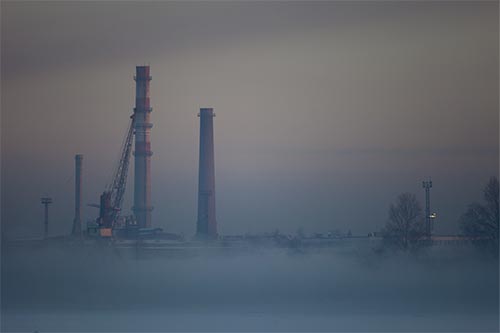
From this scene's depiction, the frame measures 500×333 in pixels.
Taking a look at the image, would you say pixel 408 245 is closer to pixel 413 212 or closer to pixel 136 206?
pixel 413 212

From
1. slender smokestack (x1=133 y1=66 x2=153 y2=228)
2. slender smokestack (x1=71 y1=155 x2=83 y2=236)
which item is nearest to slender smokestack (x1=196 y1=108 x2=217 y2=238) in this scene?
slender smokestack (x1=133 y1=66 x2=153 y2=228)

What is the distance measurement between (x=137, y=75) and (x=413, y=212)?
15535 millimetres

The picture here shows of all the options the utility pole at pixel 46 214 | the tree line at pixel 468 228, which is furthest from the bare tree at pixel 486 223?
the utility pole at pixel 46 214

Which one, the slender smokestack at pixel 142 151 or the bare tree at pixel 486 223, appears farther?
the slender smokestack at pixel 142 151

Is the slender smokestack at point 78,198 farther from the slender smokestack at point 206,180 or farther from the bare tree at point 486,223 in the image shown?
the bare tree at point 486,223

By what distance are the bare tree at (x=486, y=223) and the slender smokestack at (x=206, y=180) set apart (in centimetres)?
1517

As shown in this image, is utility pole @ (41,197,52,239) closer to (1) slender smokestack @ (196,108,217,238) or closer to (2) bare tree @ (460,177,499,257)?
(1) slender smokestack @ (196,108,217,238)

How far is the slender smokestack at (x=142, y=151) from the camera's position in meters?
47.6

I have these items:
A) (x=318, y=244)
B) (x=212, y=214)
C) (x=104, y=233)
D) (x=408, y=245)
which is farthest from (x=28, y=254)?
(x=408, y=245)

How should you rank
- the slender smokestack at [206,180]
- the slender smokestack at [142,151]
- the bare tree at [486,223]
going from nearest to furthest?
the bare tree at [486,223], the slender smokestack at [206,180], the slender smokestack at [142,151]

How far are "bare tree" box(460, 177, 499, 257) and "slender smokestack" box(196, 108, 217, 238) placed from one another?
15171mm

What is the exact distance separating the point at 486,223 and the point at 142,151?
20300mm

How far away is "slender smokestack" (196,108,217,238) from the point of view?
47.4 meters

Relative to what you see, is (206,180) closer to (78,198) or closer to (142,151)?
(142,151)
